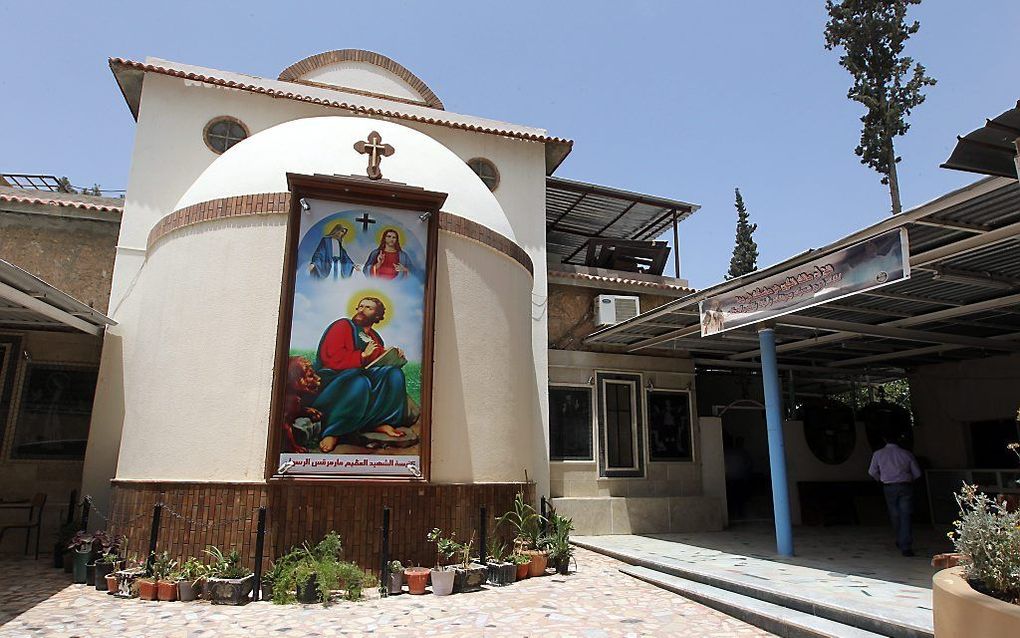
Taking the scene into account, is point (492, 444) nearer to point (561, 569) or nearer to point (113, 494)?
point (561, 569)

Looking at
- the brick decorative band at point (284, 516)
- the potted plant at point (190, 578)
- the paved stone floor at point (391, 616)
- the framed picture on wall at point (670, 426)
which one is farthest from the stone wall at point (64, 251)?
the framed picture on wall at point (670, 426)

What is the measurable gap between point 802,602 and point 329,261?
21.8 feet

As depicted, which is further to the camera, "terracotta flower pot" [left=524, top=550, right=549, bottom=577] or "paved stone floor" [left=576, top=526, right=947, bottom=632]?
"terracotta flower pot" [left=524, top=550, right=549, bottom=577]

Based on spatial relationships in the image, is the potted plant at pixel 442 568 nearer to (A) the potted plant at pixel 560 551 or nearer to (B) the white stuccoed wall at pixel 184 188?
(A) the potted plant at pixel 560 551

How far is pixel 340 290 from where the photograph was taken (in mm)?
8289

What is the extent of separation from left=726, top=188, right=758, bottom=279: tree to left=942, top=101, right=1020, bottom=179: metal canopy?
80.8 feet

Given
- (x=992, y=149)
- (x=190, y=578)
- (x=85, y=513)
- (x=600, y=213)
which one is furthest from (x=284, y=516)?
(x=600, y=213)

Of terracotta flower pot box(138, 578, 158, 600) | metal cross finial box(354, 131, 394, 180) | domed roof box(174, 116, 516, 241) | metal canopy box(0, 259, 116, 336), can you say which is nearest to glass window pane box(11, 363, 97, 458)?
metal canopy box(0, 259, 116, 336)

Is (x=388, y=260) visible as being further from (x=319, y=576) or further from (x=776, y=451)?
(x=776, y=451)

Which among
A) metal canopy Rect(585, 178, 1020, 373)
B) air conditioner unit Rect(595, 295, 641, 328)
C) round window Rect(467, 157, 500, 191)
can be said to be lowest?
metal canopy Rect(585, 178, 1020, 373)

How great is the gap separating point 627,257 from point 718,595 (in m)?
9.63

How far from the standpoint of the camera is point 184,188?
11.6 m

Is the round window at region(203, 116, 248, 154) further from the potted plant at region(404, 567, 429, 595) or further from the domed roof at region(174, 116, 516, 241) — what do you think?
the potted plant at region(404, 567, 429, 595)

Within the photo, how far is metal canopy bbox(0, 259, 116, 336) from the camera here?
7.71m
